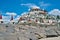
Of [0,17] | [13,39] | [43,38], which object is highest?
[0,17]

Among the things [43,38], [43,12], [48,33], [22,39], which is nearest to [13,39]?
[22,39]

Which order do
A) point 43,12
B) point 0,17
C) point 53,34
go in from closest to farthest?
point 0,17, point 53,34, point 43,12

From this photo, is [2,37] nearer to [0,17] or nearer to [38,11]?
[0,17]

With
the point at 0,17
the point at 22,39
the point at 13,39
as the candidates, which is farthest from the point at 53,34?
the point at 13,39

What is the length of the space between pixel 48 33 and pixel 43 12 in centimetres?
5097

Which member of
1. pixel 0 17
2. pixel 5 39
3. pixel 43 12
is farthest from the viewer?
pixel 43 12

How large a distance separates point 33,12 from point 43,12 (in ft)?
16.6

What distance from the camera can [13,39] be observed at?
890 centimetres

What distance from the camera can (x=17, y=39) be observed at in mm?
9352

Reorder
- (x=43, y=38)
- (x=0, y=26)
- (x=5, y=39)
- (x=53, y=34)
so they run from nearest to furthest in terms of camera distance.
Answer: (x=5, y=39)
(x=0, y=26)
(x=43, y=38)
(x=53, y=34)

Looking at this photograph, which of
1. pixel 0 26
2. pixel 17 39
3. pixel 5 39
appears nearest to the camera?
pixel 5 39

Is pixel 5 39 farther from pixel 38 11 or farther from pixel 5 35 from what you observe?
pixel 38 11

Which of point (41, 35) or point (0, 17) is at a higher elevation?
point (0, 17)

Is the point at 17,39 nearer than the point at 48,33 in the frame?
Yes
